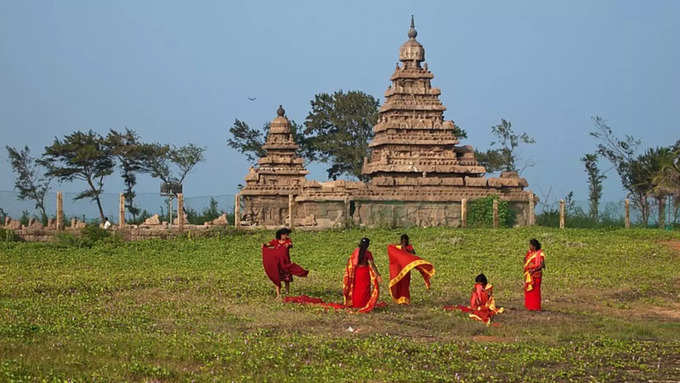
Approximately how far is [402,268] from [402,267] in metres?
0.02

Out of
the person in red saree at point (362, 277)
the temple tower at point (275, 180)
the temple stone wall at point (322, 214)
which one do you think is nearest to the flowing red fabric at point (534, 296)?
the person in red saree at point (362, 277)

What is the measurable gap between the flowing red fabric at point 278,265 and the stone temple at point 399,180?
19.0 metres

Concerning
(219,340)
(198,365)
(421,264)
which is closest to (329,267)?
(421,264)

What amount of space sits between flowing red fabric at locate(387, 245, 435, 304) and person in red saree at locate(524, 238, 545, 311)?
71.9 inches

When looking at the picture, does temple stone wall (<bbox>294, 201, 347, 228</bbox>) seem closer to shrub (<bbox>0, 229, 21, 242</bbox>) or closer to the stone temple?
the stone temple

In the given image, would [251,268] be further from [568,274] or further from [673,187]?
[673,187]

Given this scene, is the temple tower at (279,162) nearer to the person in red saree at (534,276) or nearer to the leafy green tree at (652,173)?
the leafy green tree at (652,173)

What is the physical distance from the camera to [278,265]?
18.4 metres

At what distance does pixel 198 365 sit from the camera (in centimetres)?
1159

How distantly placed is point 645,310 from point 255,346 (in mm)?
9913

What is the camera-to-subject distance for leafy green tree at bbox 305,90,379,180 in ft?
218

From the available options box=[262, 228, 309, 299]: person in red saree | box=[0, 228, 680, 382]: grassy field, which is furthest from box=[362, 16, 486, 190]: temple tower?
box=[262, 228, 309, 299]: person in red saree

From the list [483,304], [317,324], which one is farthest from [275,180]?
[317,324]

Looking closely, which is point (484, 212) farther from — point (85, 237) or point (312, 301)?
point (312, 301)
